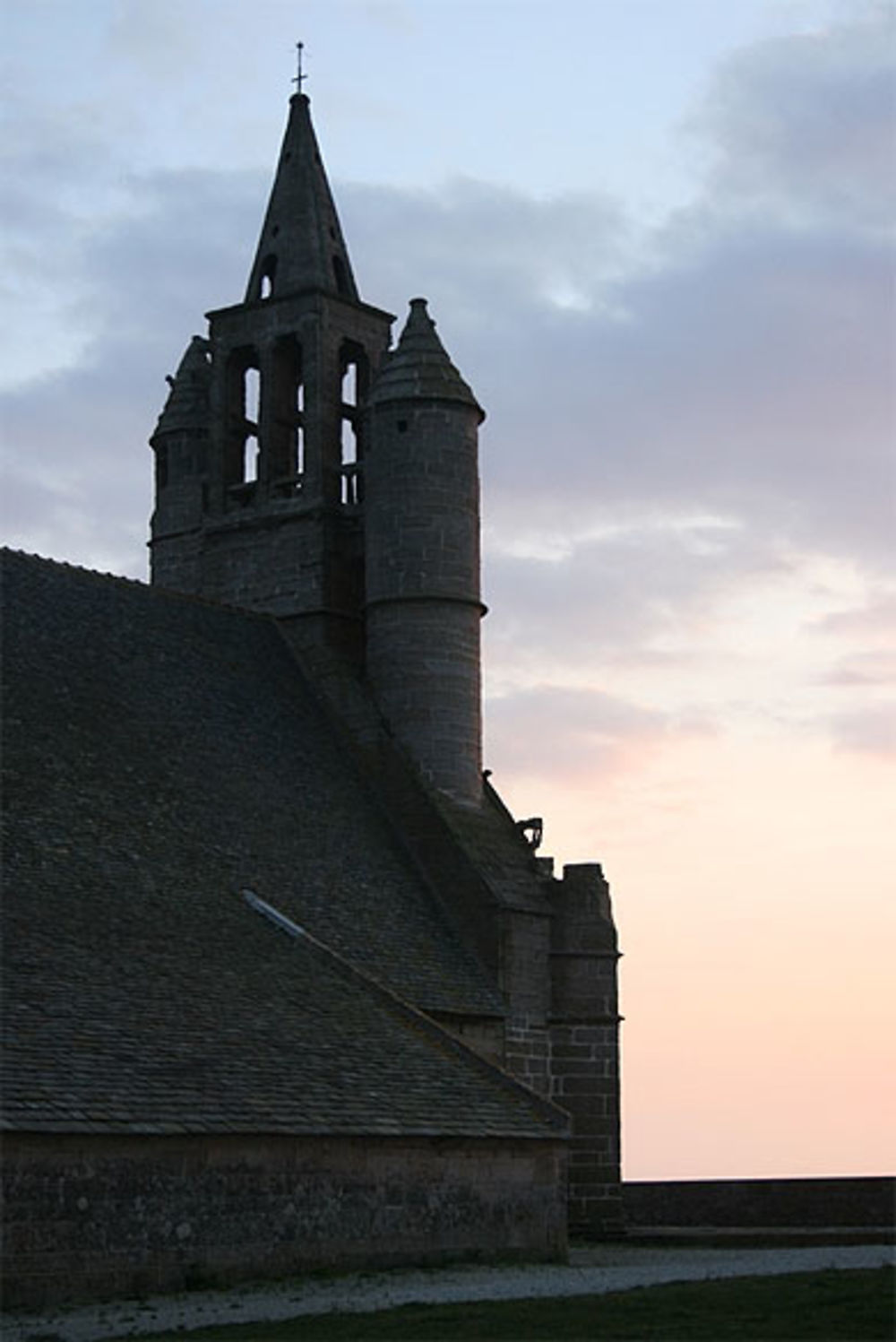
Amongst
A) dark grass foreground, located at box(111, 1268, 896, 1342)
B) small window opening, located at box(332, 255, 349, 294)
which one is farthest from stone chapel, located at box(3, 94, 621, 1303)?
dark grass foreground, located at box(111, 1268, 896, 1342)

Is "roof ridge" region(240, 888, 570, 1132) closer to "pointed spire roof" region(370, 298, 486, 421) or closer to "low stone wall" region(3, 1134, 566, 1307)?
"low stone wall" region(3, 1134, 566, 1307)

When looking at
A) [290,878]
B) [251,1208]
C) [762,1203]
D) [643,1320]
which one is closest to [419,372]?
[290,878]

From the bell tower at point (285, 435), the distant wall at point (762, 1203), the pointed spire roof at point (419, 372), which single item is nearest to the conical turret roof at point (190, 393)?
the bell tower at point (285, 435)

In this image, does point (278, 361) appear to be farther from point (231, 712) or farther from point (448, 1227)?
point (448, 1227)

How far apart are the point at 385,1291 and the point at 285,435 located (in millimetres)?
20269

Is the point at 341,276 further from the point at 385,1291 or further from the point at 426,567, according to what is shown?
the point at 385,1291

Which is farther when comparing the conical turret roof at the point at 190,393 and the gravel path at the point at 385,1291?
the conical turret roof at the point at 190,393

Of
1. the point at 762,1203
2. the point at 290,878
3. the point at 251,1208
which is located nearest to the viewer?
the point at 251,1208

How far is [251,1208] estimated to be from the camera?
24.0 m

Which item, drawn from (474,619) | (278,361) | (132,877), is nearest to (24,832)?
(132,877)

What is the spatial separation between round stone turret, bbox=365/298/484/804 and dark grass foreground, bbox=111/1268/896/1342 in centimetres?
1634

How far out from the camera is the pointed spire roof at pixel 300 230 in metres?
39.6

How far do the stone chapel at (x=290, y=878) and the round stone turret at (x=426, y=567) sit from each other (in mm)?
57

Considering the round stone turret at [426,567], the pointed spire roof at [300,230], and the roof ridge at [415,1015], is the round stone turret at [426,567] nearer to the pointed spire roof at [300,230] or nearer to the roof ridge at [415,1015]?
the pointed spire roof at [300,230]
